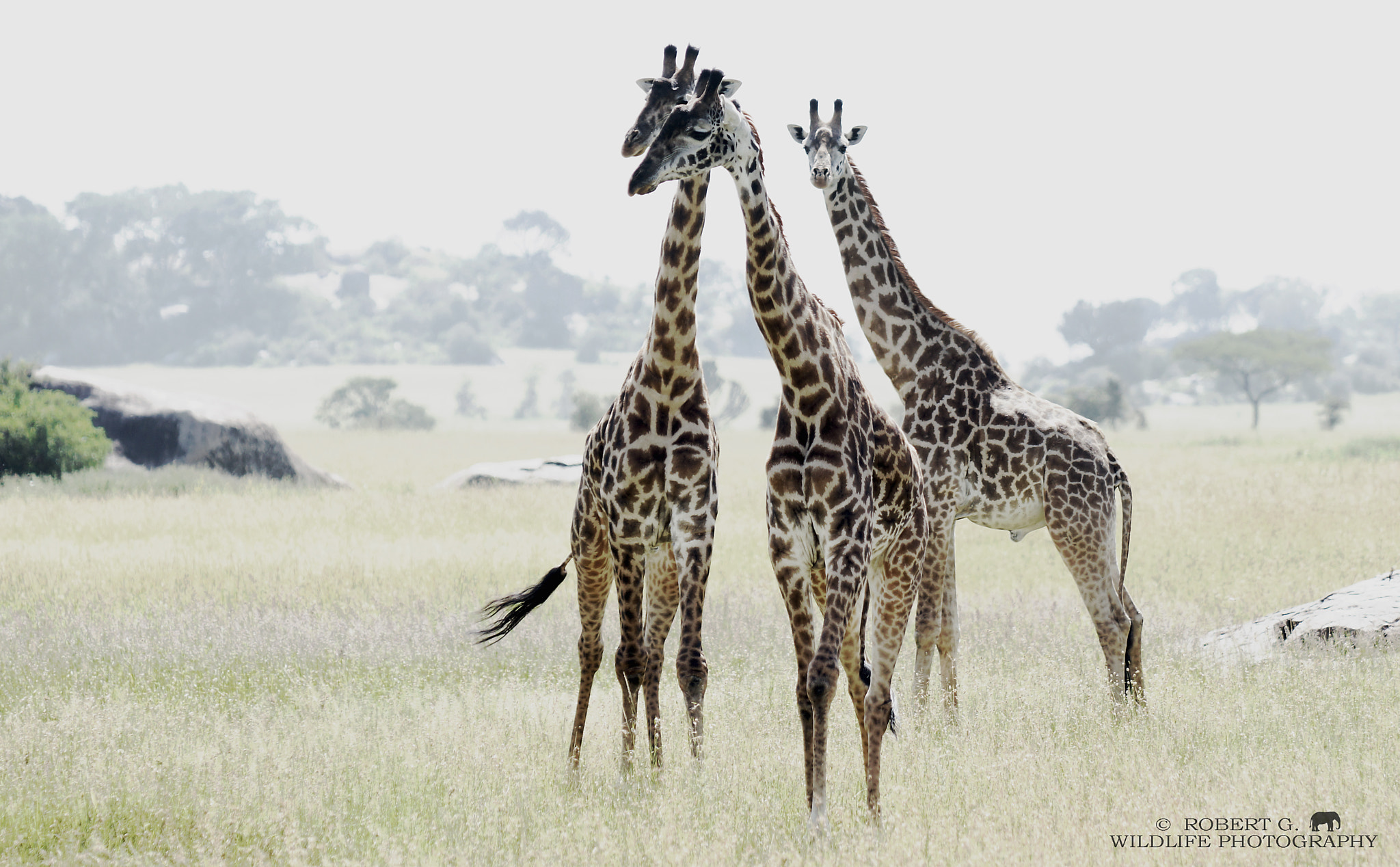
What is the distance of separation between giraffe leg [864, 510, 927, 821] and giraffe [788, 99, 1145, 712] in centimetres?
133

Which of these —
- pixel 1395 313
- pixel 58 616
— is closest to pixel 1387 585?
pixel 58 616

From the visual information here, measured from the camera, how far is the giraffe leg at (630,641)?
5.93 m

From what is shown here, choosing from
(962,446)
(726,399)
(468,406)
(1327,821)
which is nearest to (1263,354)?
(726,399)

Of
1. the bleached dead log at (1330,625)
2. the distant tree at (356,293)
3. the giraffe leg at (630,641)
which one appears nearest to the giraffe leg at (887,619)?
the giraffe leg at (630,641)

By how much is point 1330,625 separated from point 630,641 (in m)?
5.79

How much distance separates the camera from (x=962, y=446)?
7461mm

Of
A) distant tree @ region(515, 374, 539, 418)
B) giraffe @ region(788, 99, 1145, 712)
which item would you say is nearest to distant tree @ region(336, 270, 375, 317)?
distant tree @ region(515, 374, 539, 418)

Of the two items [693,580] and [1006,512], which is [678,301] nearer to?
[693,580]

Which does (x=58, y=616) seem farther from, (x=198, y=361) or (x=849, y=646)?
(x=198, y=361)

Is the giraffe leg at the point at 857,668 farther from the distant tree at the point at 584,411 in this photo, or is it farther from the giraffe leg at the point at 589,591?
the distant tree at the point at 584,411

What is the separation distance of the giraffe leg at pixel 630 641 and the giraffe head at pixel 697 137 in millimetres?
2030

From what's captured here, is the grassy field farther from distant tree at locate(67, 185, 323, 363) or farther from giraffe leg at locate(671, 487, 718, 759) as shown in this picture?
distant tree at locate(67, 185, 323, 363)

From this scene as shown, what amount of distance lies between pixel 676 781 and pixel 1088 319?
99.3 m

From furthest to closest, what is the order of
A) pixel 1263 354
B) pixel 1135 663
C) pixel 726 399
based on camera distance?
1. pixel 726 399
2. pixel 1263 354
3. pixel 1135 663
